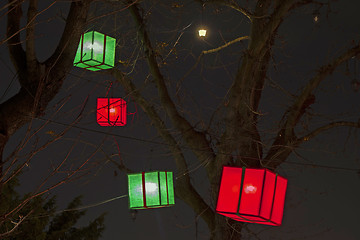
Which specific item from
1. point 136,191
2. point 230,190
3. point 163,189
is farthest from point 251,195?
point 136,191

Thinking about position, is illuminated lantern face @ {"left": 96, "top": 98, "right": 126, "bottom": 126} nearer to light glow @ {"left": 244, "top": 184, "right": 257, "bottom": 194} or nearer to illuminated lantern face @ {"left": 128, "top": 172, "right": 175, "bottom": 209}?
illuminated lantern face @ {"left": 128, "top": 172, "right": 175, "bottom": 209}

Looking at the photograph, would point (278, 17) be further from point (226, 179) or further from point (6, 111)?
point (6, 111)

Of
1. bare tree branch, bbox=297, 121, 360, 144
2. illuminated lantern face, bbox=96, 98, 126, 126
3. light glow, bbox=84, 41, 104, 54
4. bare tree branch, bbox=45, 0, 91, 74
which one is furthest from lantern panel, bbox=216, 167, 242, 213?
bare tree branch, bbox=45, 0, 91, 74

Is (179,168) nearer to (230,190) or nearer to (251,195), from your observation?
(230,190)

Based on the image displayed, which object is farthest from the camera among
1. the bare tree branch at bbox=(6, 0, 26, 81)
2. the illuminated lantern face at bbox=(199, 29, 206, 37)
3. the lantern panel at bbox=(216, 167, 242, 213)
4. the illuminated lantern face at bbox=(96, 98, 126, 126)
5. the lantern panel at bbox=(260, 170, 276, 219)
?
the illuminated lantern face at bbox=(96, 98, 126, 126)

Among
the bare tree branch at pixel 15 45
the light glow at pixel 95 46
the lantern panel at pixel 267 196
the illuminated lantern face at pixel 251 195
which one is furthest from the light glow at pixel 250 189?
the bare tree branch at pixel 15 45

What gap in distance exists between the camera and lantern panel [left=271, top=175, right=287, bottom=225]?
5.28 m

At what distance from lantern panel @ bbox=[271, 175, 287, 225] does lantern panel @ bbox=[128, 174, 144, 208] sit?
1.72 meters

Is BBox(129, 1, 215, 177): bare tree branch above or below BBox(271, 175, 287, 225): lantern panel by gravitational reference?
above

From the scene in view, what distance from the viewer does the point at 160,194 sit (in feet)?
20.5

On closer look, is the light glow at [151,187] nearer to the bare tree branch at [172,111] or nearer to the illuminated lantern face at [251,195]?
the bare tree branch at [172,111]

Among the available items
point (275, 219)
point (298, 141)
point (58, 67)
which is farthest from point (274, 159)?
point (58, 67)

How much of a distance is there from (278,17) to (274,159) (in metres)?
1.76

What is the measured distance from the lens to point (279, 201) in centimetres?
539
